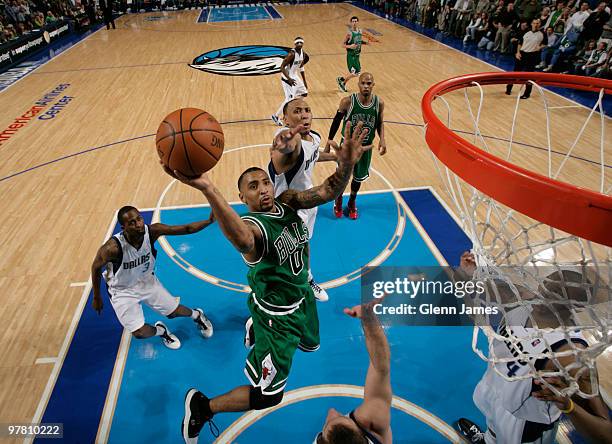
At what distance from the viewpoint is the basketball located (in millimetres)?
2020

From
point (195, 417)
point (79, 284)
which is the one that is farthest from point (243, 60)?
point (195, 417)

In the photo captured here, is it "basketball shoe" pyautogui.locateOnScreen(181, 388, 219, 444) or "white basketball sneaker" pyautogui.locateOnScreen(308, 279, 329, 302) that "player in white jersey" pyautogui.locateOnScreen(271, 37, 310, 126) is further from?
"basketball shoe" pyautogui.locateOnScreen(181, 388, 219, 444)

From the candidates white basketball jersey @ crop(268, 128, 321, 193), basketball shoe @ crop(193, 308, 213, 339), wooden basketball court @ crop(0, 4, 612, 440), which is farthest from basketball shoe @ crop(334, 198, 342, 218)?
basketball shoe @ crop(193, 308, 213, 339)

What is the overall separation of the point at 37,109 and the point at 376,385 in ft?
33.9

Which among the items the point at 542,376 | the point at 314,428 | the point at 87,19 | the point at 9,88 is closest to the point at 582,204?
the point at 542,376

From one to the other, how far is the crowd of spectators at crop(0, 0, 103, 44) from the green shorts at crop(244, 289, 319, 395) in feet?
49.6

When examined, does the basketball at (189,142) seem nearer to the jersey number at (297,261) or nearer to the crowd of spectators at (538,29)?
the jersey number at (297,261)

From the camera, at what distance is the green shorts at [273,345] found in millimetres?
2654

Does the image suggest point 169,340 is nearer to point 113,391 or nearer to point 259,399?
point 113,391

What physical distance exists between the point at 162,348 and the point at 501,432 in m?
2.72

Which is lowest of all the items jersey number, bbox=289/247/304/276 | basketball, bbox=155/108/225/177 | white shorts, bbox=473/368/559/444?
white shorts, bbox=473/368/559/444

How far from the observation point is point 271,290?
2729 millimetres

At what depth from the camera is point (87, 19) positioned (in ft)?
62.4

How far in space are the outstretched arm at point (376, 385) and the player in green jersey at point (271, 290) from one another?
62cm
